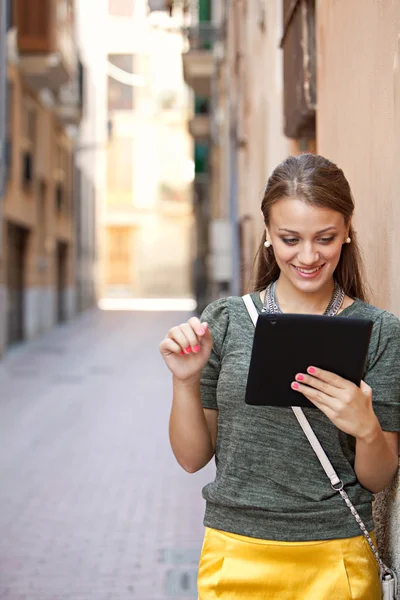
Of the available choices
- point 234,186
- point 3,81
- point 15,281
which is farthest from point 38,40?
point 3,81

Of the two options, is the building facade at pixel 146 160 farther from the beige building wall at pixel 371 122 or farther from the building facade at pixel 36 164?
the beige building wall at pixel 371 122

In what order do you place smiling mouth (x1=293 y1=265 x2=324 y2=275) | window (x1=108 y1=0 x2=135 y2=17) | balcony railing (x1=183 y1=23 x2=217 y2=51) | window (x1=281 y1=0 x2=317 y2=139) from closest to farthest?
1. smiling mouth (x1=293 y1=265 x2=324 y2=275)
2. window (x1=281 y1=0 x2=317 y2=139)
3. balcony railing (x1=183 y1=23 x2=217 y2=51)
4. window (x1=108 y1=0 x2=135 y2=17)

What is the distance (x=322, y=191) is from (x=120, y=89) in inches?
1839

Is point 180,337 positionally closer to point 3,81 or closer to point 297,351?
point 297,351

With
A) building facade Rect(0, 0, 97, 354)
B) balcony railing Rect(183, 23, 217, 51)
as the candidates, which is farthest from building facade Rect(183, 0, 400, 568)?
balcony railing Rect(183, 23, 217, 51)

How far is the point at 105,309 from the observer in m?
37.8

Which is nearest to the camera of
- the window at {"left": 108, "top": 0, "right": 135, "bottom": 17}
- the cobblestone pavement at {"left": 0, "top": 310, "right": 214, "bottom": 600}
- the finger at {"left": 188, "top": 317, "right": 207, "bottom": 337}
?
the finger at {"left": 188, "top": 317, "right": 207, "bottom": 337}

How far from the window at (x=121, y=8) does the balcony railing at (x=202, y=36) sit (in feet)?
84.8

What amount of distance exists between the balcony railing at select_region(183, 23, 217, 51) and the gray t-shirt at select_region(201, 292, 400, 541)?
20.4 metres

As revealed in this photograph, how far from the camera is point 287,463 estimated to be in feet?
7.06

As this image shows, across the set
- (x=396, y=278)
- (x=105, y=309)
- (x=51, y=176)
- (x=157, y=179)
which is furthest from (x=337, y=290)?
(x=157, y=179)

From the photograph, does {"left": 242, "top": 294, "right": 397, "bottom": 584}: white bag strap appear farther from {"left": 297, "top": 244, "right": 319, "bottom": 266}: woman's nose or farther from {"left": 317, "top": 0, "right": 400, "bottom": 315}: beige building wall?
{"left": 317, "top": 0, "right": 400, "bottom": 315}: beige building wall

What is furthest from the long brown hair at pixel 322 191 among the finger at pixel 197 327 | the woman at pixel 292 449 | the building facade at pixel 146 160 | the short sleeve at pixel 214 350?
the building facade at pixel 146 160

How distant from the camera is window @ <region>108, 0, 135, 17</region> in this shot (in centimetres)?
4756
